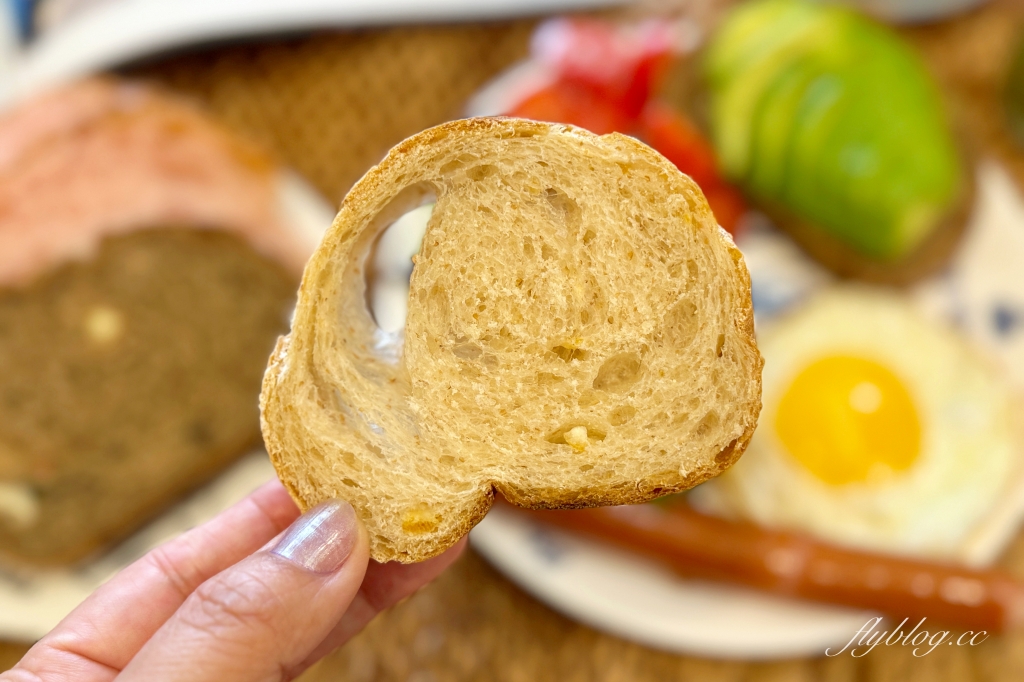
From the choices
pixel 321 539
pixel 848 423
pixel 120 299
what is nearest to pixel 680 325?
pixel 321 539

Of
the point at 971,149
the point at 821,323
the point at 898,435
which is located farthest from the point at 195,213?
the point at 971,149

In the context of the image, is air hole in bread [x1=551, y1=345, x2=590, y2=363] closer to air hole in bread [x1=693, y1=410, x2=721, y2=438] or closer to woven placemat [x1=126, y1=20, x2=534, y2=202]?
air hole in bread [x1=693, y1=410, x2=721, y2=438]

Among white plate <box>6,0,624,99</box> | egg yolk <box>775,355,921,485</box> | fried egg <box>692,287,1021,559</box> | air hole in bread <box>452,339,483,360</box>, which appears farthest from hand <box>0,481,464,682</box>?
white plate <box>6,0,624,99</box>

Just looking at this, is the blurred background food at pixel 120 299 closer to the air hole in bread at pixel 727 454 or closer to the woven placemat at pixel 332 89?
the woven placemat at pixel 332 89

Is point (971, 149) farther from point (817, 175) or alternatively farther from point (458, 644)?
point (458, 644)

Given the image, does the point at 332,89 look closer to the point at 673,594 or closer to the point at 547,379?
the point at 547,379

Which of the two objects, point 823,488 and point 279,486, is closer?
point 279,486
